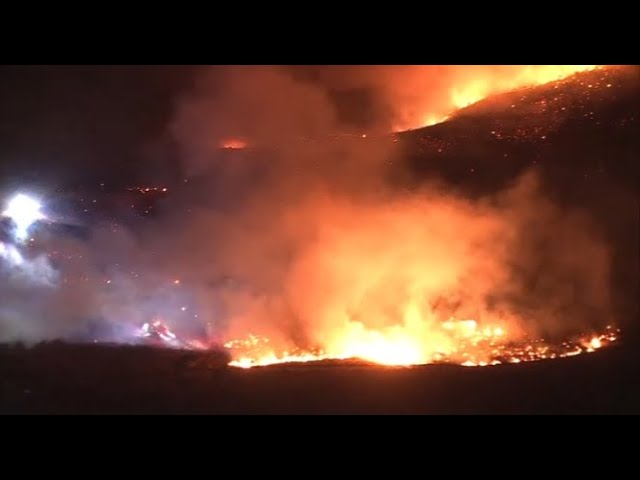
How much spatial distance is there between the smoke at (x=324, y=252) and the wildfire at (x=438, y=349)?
7 cm

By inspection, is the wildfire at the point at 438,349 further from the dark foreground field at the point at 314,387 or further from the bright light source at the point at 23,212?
the bright light source at the point at 23,212

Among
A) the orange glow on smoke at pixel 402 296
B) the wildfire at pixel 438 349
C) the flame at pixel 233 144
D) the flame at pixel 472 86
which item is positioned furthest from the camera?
the flame at pixel 233 144

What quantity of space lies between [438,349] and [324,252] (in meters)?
1.37

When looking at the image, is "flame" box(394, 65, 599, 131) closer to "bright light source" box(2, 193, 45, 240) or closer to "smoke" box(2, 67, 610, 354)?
"smoke" box(2, 67, 610, 354)

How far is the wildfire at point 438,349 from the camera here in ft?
14.2

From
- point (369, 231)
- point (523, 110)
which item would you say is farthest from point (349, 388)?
point (523, 110)

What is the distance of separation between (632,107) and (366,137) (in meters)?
2.48

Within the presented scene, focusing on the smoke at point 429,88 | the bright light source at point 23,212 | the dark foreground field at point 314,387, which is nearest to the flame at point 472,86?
the smoke at point 429,88

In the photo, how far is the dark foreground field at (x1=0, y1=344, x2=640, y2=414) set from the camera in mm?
3746

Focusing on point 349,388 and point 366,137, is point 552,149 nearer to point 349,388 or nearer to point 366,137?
point 366,137

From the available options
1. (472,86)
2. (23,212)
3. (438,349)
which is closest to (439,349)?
(438,349)

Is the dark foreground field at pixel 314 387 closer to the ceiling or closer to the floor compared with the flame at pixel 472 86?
closer to the floor
